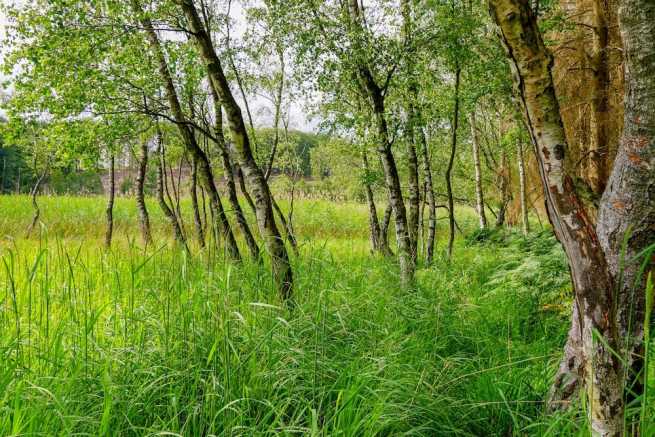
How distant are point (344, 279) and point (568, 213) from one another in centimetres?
342

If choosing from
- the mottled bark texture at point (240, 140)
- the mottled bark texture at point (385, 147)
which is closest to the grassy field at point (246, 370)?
the mottled bark texture at point (240, 140)

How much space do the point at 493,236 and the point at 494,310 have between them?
9761 millimetres

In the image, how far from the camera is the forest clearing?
76.4 inches

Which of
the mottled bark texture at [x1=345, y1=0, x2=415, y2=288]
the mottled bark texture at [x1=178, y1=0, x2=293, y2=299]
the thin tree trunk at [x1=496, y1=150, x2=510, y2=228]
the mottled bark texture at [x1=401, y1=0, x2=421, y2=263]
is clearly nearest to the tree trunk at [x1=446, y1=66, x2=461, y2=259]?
the mottled bark texture at [x1=401, y1=0, x2=421, y2=263]

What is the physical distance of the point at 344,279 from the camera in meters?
5.05

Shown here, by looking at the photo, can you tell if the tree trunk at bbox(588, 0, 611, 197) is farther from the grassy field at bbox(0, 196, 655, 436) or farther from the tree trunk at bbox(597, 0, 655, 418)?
the tree trunk at bbox(597, 0, 655, 418)

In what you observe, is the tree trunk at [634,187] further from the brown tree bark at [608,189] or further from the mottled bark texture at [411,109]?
the mottled bark texture at [411,109]

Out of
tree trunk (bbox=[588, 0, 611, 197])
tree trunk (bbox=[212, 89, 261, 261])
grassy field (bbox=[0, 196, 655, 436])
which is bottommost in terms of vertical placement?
grassy field (bbox=[0, 196, 655, 436])

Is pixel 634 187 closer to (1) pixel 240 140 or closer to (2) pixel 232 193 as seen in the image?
(1) pixel 240 140

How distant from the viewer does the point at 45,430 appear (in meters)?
1.84

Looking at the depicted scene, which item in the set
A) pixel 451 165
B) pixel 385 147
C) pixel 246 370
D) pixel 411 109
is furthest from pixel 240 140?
pixel 451 165

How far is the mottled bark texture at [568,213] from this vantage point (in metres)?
1.71

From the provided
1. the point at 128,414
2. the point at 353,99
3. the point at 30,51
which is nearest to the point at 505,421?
the point at 128,414

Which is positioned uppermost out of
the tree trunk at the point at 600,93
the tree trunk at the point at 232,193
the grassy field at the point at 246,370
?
the tree trunk at the point at 600,93
